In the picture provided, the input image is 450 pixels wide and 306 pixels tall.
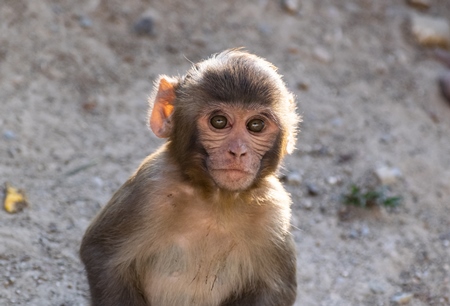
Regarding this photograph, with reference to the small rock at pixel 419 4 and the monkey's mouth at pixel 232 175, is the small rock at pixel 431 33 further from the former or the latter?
the monkey's mouth at pixel 232 175

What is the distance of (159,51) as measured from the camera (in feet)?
27.0

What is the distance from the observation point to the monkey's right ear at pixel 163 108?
4.63 m

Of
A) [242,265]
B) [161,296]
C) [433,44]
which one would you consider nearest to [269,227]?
[242,265]

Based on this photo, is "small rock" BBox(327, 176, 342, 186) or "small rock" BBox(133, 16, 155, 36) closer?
"small rock" BBox(327, 176, 342, 186)

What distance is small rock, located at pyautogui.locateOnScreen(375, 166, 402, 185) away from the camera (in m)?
7.46

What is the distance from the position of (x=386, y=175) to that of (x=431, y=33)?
2.67 m

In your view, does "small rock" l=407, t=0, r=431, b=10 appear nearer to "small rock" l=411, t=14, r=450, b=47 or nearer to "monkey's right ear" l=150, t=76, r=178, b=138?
"small rock" l=411, t=14, r=450, b=47

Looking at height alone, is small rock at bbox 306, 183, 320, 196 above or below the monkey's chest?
above

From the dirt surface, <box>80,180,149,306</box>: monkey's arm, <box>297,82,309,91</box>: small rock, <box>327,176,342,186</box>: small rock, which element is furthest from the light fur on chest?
<box>297,82,309,91</box>: small rock

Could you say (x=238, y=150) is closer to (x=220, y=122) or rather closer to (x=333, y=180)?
(x=220, y=122)

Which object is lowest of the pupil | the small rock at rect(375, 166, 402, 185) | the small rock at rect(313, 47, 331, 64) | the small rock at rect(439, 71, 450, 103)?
the pupil

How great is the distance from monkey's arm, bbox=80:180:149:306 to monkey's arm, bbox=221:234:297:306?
0.60 meters

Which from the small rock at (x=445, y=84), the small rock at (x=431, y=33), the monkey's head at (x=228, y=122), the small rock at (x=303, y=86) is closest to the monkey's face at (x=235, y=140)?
the monkey's head at (x=228, y=122)

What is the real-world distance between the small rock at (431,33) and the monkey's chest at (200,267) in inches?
218
